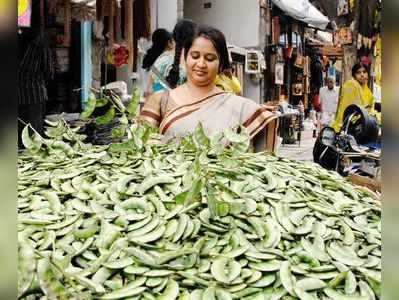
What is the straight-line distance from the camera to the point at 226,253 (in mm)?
913

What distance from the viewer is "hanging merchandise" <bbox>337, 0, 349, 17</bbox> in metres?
4.67

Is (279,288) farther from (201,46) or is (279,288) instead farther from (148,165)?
(201,46)

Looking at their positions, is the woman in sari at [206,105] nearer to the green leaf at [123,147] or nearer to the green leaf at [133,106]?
the green leaf at [133,106]

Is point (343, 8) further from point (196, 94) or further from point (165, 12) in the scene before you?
point (196, 94)

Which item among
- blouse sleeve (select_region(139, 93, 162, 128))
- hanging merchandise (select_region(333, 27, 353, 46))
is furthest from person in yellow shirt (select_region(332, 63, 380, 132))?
blouse sleeve (select_region(139, 93, 162, 128))

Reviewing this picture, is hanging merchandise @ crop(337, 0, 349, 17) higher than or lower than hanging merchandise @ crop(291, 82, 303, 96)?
higher

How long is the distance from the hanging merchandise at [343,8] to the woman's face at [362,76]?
2.73 feet

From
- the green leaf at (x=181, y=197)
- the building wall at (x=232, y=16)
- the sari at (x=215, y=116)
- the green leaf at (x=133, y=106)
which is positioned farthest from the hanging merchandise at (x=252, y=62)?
the green leaf at (x=181, y=197)

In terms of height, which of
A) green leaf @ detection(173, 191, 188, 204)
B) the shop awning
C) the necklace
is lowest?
green leaf @ detection(173, 191, 188, 204)

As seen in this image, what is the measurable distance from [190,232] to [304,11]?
6.60 meters

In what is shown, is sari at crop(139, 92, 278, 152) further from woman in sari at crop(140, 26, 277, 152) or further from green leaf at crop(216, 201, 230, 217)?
green leaf at crop(216, 201, 230, 217)

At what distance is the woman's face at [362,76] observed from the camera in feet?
13.1

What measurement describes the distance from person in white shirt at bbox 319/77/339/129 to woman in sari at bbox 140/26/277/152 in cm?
211

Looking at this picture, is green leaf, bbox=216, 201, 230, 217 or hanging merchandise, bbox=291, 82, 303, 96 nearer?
green leaf, bbox=216, 201, 230, 217
